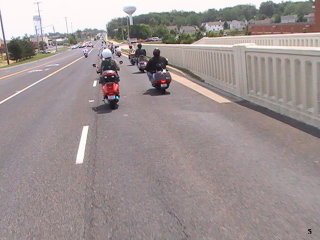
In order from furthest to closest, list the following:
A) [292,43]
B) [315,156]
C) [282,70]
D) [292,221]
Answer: [292,43] < [282,70] < [315,156] < [292,221]

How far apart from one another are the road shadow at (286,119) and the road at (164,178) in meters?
0.05

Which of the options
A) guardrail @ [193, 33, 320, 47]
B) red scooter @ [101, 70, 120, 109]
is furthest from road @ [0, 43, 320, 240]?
guardrail @ [193, 33, 320, 47]

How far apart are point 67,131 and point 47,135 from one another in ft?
1.56

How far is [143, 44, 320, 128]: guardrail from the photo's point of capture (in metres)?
7.77

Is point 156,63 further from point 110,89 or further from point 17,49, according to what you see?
point 17,49

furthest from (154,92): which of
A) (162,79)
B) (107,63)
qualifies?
(107,63)

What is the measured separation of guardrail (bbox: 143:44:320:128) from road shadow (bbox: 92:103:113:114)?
3.73 meters

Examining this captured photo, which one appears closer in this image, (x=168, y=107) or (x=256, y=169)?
(x=256, y=169)

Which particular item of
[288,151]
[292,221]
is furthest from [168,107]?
[292,221]

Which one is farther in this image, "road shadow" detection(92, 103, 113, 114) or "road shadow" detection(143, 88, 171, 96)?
"road shadow" detection(143, 88, 171, 96)

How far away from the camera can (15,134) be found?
9.36 meters

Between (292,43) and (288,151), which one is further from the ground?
(292,43)

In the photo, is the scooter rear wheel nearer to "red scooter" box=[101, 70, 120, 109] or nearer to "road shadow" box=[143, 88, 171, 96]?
"red scooter" box=[101, 70, 120, 109]

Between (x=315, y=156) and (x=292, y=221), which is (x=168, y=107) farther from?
(x=292, y=221)
